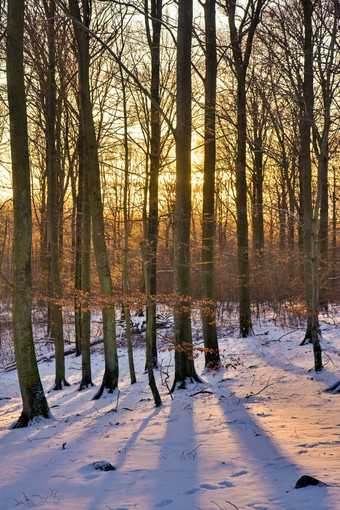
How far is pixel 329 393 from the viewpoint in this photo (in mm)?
8453

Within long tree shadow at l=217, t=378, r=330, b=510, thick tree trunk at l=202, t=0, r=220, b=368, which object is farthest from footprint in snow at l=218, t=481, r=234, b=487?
thick tree trunk at l=202, t=0, r=220, b=368

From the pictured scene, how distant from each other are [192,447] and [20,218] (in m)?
5.18

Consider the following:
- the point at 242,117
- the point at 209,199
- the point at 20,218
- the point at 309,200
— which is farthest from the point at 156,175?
the point at 20,218

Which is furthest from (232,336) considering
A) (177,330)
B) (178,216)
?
(178,216)

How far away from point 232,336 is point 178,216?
340 inches

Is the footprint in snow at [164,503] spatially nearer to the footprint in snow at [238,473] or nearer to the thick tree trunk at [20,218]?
the footprint in snow at [238,473]

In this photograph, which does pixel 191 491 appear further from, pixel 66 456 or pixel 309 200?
pixel 309 200

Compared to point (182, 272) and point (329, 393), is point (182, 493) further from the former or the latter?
point (182, 272)

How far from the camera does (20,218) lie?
8.02m

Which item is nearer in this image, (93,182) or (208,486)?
(208,486)

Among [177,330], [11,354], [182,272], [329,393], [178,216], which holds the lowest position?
[11,354]

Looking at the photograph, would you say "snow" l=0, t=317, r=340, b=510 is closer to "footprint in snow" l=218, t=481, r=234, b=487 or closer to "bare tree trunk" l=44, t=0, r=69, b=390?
"footprint in snow" l=218, t=481, r=234, b=487

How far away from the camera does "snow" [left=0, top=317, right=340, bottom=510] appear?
429cm

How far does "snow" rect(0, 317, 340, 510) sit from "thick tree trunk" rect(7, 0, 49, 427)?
2.85 ft
